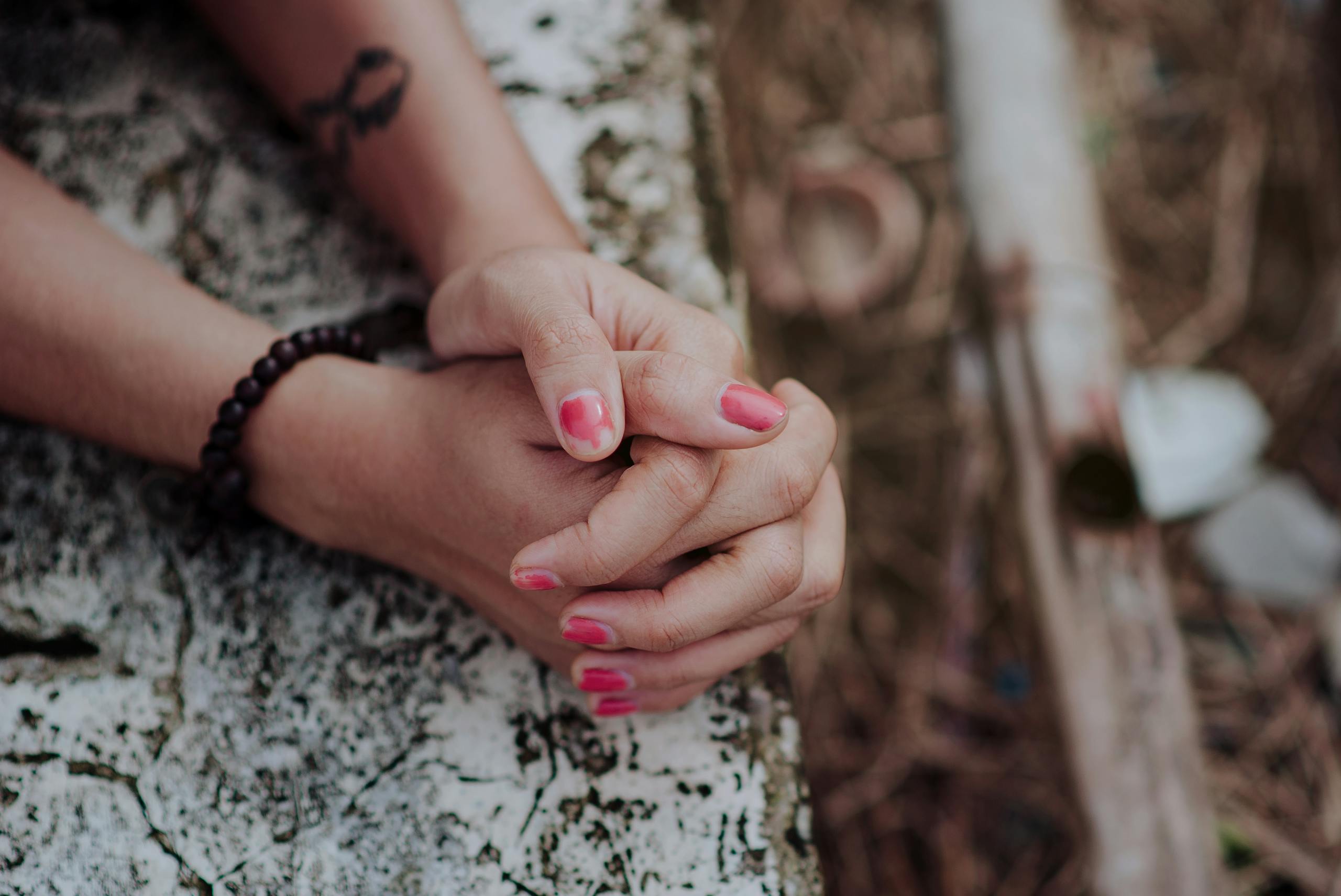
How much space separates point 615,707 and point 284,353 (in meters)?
0.47

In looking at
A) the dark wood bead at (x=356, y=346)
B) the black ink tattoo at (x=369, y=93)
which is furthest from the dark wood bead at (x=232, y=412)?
the black ink tattoo at (x=369, y=93)

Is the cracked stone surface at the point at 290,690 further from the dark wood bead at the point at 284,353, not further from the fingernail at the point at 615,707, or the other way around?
the dark wood bead at the point at 284,353

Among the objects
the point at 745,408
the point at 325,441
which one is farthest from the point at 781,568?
the point at 325,441

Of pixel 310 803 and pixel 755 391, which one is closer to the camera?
pixel 755 391

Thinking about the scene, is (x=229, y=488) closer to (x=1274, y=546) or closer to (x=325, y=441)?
(x=325, y=441)

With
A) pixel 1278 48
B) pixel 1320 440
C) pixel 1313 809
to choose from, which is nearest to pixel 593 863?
pixel 1313 809

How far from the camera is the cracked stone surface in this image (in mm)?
803

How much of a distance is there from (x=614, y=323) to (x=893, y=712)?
1103 millimetres

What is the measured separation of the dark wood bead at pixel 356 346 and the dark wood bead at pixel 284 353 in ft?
0.19

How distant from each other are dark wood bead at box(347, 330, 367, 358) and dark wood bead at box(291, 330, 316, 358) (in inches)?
1.5

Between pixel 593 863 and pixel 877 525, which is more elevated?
pixel 593 863

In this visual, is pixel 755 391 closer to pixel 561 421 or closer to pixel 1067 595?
pixel 561 421

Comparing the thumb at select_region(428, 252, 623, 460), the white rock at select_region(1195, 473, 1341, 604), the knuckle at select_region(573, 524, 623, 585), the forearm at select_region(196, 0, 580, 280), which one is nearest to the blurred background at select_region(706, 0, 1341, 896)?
the white rock at select_region(1195, 473, 1341, 604)

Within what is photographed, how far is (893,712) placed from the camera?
4.98 ft
